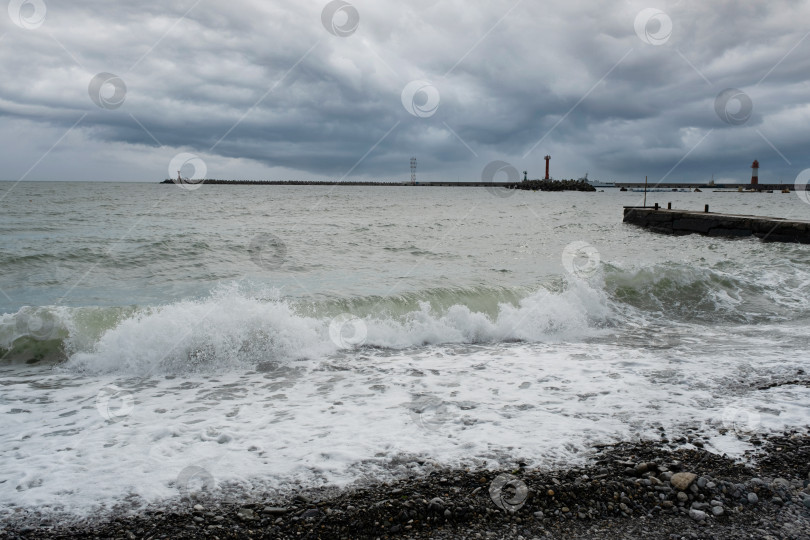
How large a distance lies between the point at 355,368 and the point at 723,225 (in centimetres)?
2702

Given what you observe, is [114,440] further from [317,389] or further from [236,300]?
[236,300]

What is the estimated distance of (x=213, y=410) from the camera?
215 inches

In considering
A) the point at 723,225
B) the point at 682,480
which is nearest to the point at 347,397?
the point at 682,480

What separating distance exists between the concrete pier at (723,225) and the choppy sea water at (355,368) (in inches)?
330

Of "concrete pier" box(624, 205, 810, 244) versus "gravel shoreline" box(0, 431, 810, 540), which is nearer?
"gravel shoreline" box(0, 431, 810, 540)

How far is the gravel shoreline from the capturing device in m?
3.28

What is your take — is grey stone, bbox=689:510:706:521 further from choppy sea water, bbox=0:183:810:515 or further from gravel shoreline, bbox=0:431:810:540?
choppy sea water, bbox=0:183:810:515

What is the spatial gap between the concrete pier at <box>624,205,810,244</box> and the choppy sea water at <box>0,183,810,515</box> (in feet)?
27.5

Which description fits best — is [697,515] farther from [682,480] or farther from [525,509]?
[525,509]

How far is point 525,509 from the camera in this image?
348 centimetres

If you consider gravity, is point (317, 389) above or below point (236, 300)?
below

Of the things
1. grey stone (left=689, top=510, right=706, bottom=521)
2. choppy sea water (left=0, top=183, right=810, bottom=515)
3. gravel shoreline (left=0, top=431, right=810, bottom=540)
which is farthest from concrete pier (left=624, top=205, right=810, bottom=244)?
grey stone (left=689, top=510, right=706, bottom=521)

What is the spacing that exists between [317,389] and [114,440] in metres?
2.25

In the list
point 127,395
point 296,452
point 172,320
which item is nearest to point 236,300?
point 172,320
